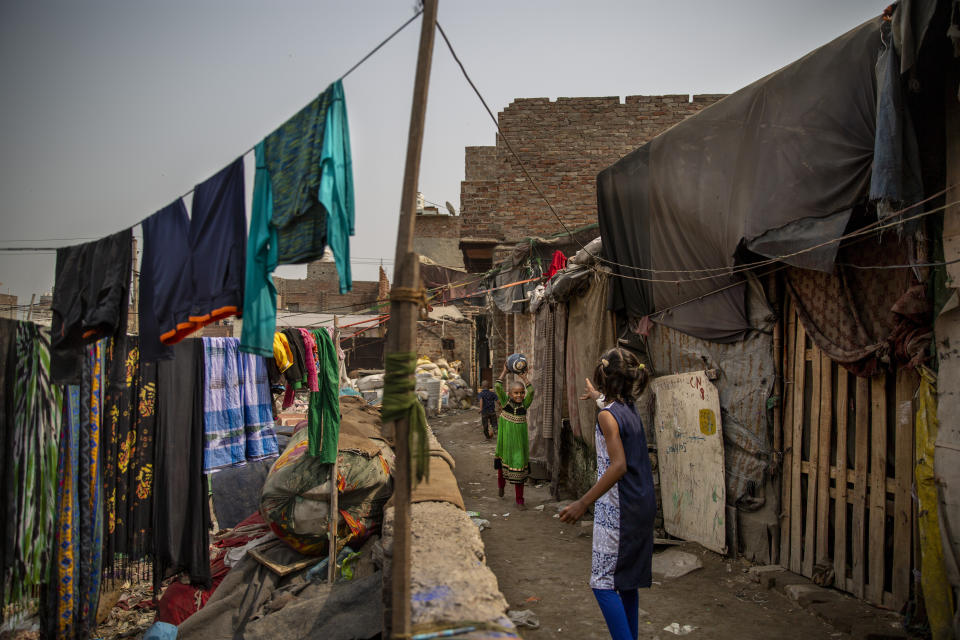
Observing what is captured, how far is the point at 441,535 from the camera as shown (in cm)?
352

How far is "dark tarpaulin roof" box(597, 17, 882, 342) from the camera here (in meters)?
3.84

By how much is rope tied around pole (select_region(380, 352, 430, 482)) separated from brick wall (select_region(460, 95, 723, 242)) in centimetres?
1044

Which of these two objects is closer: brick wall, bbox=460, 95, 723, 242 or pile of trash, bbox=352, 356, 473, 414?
brick wall, bbox=460, 95, 723, 242

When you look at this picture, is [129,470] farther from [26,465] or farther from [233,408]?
[26,465]

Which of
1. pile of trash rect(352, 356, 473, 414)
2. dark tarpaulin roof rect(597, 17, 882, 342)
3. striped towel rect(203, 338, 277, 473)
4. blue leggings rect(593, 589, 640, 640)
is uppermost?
dark tarpaulin roof rect(597, 17, 882, 342)

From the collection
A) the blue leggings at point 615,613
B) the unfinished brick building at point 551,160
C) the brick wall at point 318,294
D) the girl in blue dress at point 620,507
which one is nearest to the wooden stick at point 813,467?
the girl in blue dress at point 620,507

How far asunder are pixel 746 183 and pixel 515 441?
177 inches

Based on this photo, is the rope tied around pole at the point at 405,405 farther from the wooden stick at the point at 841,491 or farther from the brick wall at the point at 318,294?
the brick wall at the point at 318,294

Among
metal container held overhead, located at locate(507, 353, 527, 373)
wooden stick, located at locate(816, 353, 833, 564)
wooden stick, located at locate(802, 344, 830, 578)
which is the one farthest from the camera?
metal container held overhead, located at locate(507, 353, 527, 373)

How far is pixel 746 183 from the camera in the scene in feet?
15.2

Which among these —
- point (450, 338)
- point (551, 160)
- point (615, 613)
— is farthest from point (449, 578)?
point (450, 338)

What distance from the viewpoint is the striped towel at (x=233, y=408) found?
505 cm

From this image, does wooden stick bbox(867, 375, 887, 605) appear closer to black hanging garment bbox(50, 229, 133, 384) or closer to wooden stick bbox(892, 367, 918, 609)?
wooden stick bbox(892, 367, 918, 609)

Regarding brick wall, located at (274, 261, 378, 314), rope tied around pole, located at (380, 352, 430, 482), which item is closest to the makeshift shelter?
rope tied around pole, located at (380, 352, 430, 482)
